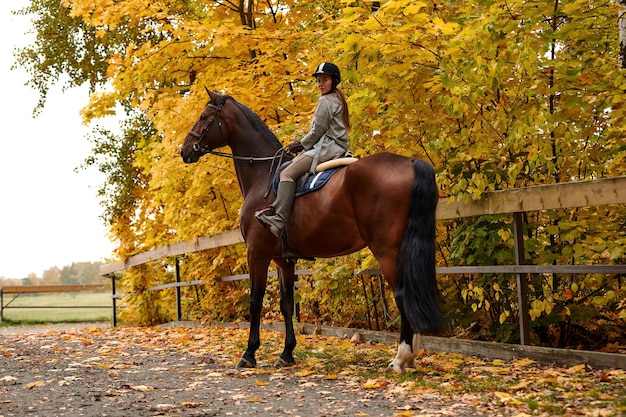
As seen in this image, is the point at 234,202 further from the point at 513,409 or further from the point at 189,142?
the point at 513,409

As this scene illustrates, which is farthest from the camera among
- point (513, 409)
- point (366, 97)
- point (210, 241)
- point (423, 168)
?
point (210, 241)

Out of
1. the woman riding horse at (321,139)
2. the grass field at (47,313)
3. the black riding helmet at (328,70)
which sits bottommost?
the grass field at (47,313)

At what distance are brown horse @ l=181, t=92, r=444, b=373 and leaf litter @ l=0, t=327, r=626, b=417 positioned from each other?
0.47 meters

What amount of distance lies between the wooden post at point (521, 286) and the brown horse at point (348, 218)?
94 centimetres

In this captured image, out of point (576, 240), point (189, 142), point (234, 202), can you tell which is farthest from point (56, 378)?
point (234, 202)

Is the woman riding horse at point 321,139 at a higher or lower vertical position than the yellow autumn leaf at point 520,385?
higher

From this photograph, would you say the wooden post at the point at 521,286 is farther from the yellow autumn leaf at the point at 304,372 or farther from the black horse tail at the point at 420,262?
the yellow autumn leaf at the point at 304,372

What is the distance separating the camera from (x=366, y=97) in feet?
22.4

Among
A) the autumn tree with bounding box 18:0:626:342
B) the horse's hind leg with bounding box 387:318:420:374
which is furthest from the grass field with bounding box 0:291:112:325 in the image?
the horse's hind leg with bounding box 387:318:420:374

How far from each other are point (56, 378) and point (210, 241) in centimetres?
474

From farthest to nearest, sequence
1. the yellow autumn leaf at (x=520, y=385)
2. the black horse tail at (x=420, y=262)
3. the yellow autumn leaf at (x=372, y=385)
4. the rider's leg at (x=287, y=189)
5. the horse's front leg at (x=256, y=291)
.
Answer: the horse's front leg at (x=256, y=291) < the rider's leg at (x=287, y=189) < the black horse tail at (x=420, y=262) < the yellow autumn leaf at (x=372, y=385) < the yellow autumn leaf at (x=520, y=385)

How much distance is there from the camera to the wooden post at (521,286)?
599 cm

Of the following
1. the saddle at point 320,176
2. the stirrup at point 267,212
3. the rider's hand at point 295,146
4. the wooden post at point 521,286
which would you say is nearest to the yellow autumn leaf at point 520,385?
the wooden post at point 521,286

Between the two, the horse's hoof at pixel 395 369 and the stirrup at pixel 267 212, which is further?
the stirrup at pixel 267 212
